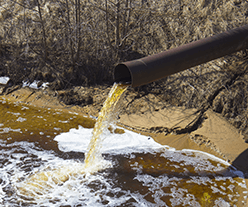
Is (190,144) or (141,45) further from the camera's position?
(141,45)

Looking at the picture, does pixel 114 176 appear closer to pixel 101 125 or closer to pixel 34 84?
pixel 101 125

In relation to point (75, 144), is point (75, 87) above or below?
above

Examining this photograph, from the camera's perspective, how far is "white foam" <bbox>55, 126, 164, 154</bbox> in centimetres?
535

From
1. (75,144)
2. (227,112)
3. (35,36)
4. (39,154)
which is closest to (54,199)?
(39,154)

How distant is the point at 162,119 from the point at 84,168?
2553mm

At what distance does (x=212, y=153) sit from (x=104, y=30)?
5102 mm

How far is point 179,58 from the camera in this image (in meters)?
3.62

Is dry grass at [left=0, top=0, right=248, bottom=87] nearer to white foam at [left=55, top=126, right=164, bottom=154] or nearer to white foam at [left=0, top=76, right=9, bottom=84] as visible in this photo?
white foam at [left=0, top=76, right=9, bottom=84]

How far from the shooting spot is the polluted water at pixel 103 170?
4020 millimetres

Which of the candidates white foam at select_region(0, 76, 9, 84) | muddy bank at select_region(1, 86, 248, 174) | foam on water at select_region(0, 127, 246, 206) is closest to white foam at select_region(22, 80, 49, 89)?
muddy bank at select_region(1, 86, 248, 174)

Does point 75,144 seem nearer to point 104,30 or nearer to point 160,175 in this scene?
point 160,175

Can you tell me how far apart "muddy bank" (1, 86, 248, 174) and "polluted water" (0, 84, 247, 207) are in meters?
0.30

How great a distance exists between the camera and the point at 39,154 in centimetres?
493

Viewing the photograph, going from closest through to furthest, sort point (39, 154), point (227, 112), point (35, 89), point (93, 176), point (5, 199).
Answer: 1. point (5, 199)
2. point (93, 176)
3. point (39, 154)
4. point (227, 112)
5. point (35, 89)
